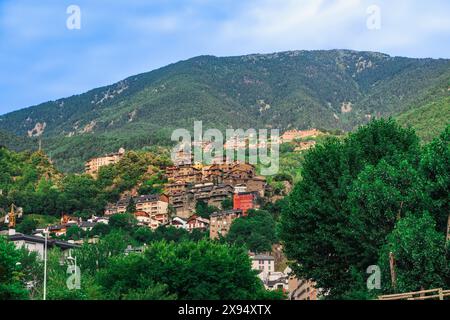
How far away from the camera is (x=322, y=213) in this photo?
A: 119 feet

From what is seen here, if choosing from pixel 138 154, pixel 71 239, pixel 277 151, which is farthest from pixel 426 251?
pixel 277 151

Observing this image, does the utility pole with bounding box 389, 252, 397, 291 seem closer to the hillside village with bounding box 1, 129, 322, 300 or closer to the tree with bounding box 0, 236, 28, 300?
the tree with bounding box 0, 236, 28, 300

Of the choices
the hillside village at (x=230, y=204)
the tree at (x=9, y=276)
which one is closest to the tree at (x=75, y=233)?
the hillside village at (x=230, y=204)

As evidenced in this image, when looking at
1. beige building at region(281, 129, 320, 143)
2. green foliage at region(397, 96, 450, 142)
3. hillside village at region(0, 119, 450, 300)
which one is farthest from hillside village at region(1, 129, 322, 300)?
beige building at region(281, 129, 320, 143)

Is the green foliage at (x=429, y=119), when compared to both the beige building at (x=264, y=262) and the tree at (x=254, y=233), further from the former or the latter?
the beige building at (x=264, y=262)

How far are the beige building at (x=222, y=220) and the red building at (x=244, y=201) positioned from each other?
4.56m

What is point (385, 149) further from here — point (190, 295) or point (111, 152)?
point (111, 152)

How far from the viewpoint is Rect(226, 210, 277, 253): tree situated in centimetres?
8794

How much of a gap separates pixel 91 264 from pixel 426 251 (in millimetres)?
36816

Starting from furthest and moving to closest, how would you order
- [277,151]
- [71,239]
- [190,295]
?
[277,151]
[71,239]
[190,295]

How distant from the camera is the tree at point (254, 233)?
289ft

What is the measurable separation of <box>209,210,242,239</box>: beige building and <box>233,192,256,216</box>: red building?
456 cm

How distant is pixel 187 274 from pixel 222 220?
67.3 meters

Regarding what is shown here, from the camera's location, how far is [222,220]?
334 feet
